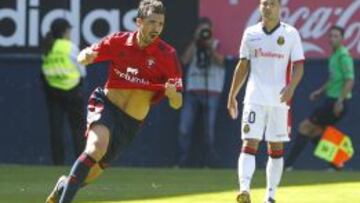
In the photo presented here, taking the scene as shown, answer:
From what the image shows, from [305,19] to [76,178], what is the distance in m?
9.98

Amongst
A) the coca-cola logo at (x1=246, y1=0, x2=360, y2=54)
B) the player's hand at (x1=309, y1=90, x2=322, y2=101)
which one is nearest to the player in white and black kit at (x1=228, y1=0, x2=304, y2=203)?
the player's hand at (x1=309, y1=90, x2=322, y2=101)

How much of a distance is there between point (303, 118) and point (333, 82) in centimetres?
116

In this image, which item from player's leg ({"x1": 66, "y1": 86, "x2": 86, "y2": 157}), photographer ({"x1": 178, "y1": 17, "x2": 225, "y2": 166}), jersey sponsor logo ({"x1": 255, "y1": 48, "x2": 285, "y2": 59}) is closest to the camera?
jersey sponsor logo ({"x1": 255, "y1": 48, "x2": 285, "y2": 59})

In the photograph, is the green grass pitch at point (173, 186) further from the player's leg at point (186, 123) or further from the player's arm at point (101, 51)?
the player's arm at point (101, 51)

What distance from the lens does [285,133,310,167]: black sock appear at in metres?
18.5

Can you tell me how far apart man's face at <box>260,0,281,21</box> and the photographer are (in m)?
7.09

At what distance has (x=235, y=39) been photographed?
19.5m

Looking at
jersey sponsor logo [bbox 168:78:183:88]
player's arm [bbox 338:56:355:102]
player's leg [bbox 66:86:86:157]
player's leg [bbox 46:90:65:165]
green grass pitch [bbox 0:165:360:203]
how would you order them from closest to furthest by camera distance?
jersey sponsor logo [bbox 168:78:183:88] < green grass pitch [bbox 0:165:360:203] < player's arm [bbox 338:56:355:102] < player's leg [bbox 66:86:86:157] < player's leg [bbox 46:90:65:165]

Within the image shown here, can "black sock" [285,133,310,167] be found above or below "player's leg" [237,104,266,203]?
below

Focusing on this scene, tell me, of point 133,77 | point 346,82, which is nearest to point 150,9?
point 133,77

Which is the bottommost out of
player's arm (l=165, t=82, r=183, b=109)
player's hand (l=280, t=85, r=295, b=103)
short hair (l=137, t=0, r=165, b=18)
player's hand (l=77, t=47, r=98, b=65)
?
player's hand (l=280, t=85, r=295, b=103)

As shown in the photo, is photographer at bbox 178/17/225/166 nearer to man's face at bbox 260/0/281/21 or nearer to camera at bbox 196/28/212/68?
camera at bbox 196/28/212/68

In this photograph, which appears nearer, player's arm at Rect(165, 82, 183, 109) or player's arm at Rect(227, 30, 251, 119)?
player's arm at Rect(165, 82, 183, 109)

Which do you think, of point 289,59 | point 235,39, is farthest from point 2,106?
point 289,59
